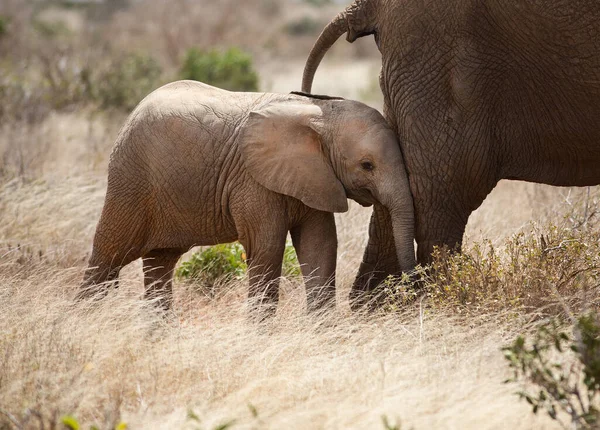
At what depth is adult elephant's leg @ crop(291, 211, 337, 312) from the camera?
6.04 m

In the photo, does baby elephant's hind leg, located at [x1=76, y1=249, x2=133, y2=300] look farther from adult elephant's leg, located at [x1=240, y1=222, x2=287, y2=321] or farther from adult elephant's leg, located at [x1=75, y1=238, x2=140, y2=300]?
adult elephant's leg, located at [x1=240, y1=222, x2=287, y2=321]

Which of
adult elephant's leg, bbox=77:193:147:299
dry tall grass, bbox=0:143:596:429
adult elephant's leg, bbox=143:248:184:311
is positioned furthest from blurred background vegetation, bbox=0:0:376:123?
dry tall grass, bbox=0:143:596:429

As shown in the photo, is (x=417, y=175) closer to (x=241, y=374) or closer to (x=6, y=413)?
(x=241, y=374)

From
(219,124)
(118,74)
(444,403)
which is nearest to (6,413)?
(444,403)

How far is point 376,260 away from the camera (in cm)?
649

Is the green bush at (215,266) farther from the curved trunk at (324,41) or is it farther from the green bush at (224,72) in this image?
the green bush at (224,72)

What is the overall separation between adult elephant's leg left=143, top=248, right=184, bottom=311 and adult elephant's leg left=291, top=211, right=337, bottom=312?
1046mm

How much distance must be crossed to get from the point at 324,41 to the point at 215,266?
5.87 feet

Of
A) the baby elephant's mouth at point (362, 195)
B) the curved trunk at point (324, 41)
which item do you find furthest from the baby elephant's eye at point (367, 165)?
the curved trunk at point (324, 41)

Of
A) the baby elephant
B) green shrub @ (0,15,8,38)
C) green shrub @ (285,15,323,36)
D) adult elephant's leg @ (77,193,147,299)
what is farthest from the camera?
green shrub @ (285,15,323,36)

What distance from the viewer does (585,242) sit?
20.7ft

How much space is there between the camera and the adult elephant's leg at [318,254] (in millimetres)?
6035

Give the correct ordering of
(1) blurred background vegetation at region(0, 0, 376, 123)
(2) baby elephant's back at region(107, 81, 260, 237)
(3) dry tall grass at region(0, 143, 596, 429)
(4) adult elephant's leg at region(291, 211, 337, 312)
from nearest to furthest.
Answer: (3) dry tall grass at region(0, 143, 596, 429)
(4) adult elephant's leg at region(291, 211, 337, 312)
(2) baby elephant's back at region(107, 81, 260, 237)
(1) blurred background vegetation at region(0, 0, 376, 123)

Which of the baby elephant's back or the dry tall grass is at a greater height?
the baby elephant's back
